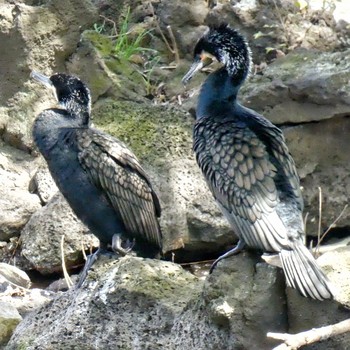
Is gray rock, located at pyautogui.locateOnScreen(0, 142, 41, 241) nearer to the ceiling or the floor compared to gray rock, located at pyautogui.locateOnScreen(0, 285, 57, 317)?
nearer to the ceiling

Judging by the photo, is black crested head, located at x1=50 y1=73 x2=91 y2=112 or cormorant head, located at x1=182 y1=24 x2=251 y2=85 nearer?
cormorant head, located at x1=182 y1=24 x2=251 y2=85

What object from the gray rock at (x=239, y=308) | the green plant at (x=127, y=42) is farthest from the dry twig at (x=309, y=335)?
the green plant at (x=127, y=42)

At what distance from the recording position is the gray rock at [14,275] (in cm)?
795

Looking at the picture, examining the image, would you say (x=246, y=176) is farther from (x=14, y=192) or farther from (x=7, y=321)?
(x=14, y=192)

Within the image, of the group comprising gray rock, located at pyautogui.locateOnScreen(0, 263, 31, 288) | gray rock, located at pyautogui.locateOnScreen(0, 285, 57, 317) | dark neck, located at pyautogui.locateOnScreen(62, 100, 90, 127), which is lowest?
gray rock, located at pyautogui.locateOnScreen(0, 285, 57, 317)

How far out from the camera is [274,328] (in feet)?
18.5

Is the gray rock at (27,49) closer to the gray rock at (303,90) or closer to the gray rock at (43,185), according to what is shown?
the gray rock at (43,185)

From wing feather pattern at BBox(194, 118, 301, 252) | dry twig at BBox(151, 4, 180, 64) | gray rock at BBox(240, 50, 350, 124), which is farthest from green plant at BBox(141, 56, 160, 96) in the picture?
wing feather pattern at BBox(194, 118, 301, 252)

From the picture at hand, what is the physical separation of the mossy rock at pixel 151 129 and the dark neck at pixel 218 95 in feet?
5.25

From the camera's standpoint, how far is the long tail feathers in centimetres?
545

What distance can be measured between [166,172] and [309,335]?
325 cm

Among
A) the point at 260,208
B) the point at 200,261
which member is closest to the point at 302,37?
the point at 200,261

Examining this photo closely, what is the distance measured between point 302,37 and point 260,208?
385 centimetres

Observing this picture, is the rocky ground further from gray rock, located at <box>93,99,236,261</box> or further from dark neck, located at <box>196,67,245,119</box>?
dark neck, located at <box>196,67,245,119</box>
